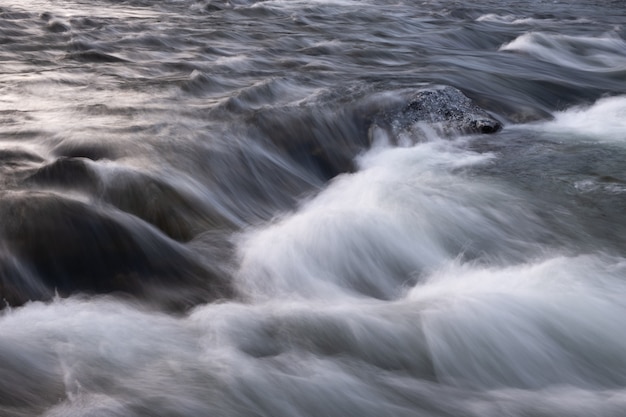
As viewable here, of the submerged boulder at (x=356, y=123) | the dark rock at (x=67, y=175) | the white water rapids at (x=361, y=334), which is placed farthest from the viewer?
the submerged boulder at (x=356, y=123)

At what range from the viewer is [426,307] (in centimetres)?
437

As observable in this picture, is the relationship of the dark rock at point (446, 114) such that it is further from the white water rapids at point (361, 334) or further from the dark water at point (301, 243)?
the white water rapids at point (361, 334)

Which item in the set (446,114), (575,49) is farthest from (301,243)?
(575,49)

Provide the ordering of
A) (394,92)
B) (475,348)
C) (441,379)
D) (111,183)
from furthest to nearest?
(394,92) < (111,183) < (475,348) < (441,379)

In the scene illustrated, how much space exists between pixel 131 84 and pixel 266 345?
4.92 metres

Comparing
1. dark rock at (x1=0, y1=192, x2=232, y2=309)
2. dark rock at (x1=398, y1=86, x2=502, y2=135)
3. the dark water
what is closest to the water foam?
the dark water

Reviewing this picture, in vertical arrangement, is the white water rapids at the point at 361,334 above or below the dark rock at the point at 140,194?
below

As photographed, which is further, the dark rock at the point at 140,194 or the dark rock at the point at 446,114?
the dark rock at the point at 446,114

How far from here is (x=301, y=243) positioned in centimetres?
510

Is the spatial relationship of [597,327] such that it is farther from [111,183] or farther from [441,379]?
[111,183]

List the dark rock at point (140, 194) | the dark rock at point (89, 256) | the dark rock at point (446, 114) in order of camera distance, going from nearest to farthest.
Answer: the dark rock at point (89, 256), the dark rock at point (140, 194), the dark rock at point (446, 114)

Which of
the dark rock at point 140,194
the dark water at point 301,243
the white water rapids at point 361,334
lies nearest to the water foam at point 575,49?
the dark water at point 301,243

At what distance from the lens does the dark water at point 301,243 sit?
3674 millimetres

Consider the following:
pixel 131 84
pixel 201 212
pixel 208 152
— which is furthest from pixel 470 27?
pixel 201 212
